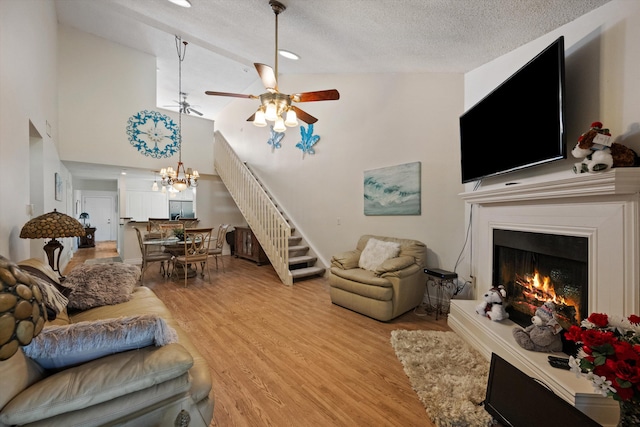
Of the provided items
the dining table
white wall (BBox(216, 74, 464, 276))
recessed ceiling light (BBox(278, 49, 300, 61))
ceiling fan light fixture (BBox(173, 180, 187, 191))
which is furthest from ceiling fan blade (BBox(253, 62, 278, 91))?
ceiling fan light fixture (BBox(173, 180, 187, 191))

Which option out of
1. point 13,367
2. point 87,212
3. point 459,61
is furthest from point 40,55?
point 87,212

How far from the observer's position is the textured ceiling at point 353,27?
6.38ft

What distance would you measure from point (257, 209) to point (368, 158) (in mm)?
2440

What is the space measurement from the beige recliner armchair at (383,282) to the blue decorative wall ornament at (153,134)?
187 inches

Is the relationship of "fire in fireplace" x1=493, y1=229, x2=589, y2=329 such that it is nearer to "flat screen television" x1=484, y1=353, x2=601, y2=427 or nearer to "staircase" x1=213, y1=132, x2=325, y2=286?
"flat screen television" x1=484, y1=353, x2=601, y2=427

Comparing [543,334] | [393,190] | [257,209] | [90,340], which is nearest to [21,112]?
[90,340]

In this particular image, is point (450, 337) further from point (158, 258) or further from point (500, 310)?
point (158, 258)

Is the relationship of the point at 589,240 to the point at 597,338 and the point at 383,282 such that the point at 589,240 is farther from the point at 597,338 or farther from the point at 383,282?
the point at 383,282

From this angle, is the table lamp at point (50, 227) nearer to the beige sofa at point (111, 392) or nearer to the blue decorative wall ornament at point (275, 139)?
the beige sofa at point (111, 392)

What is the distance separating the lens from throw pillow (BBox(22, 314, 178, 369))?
36.4 inches

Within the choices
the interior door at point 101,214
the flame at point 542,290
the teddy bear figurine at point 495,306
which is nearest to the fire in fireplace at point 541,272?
the flame at point 542,290

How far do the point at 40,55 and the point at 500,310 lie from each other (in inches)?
214

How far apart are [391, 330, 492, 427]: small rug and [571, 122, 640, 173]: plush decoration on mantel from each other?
153cm

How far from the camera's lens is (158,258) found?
4.33 meters
